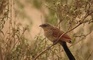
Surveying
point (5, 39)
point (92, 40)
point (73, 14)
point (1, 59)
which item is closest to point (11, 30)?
point (5, 39)

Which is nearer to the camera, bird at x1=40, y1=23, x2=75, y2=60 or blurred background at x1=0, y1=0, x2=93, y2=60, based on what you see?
blurred background at x1=0, y1=0, x2=93, y2=60

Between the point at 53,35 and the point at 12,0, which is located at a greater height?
the point at 12,0

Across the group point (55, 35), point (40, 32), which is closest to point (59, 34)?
point (55, 35)

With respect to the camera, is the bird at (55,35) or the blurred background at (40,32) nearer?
the blurred background at (40,32)

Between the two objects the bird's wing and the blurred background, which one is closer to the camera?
the blurred background

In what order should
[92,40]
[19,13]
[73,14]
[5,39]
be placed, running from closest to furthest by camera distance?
[73,14]
[5,39]
[19,13]
[92,40]

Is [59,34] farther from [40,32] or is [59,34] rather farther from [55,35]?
[40,32]

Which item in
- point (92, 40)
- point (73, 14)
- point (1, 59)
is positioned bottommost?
point (92, 40)

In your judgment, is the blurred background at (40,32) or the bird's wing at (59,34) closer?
the blurred background at (40,32)

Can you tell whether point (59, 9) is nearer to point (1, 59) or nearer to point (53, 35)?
point (53, 35)

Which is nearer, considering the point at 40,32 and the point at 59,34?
the point at 59,34

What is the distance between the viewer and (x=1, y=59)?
12.4ft

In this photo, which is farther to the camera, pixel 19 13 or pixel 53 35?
pixel 19 13

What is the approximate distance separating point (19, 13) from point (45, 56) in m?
0.56
